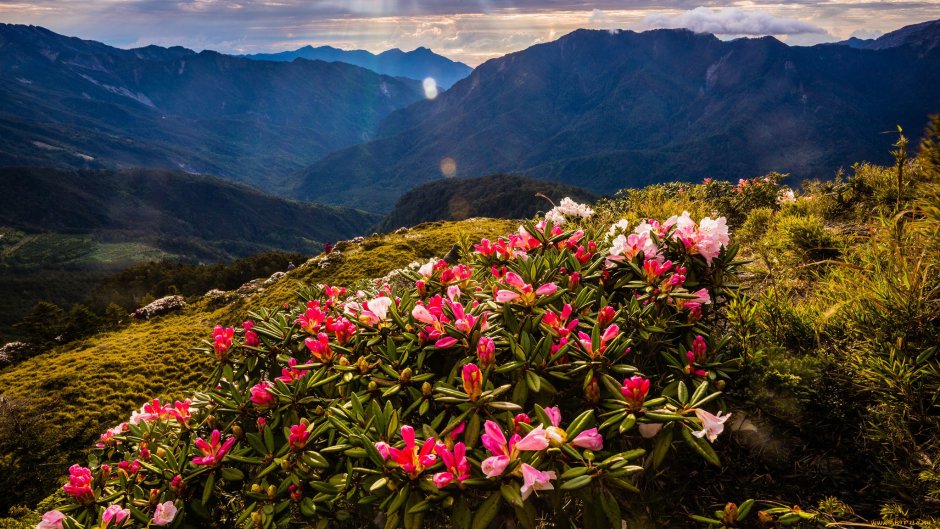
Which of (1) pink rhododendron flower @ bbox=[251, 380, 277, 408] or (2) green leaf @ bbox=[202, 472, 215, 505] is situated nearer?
(2) green leaf @ bbox=[202, 472, 215, 505]

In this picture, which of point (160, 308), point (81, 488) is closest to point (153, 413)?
point (81, 488)

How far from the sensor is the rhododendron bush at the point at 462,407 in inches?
73.4

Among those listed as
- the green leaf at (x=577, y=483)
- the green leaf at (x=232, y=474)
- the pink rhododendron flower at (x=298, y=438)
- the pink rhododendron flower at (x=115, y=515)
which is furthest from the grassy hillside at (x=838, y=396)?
the pink rhododendron flower at (x=115, y=515)

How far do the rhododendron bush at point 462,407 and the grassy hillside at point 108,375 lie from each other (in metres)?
1.53

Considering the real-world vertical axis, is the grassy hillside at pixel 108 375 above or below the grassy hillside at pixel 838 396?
below

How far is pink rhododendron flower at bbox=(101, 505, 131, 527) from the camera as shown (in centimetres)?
234

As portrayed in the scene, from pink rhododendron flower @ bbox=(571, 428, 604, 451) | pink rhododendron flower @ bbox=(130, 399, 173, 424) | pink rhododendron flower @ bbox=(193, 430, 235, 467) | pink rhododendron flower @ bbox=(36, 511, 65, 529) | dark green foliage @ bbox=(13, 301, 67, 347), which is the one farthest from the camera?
dark green foliage @ bbox=(13, 301, 67, 347)

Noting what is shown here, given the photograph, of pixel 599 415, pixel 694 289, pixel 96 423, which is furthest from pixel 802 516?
pixel 96 423

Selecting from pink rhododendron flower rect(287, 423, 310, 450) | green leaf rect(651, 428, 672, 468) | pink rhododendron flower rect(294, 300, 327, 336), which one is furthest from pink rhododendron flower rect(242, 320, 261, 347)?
green leaf rect(651, 428, 672, 468)

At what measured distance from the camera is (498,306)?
8.66 feet

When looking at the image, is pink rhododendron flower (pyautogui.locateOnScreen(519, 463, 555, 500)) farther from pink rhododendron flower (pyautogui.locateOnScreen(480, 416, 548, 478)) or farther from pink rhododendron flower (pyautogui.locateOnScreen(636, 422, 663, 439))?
pink rhododendron flower (pyautogui.locateOnScreen(636, 422, 663, 439))

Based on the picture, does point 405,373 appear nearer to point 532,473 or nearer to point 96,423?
point 532,473

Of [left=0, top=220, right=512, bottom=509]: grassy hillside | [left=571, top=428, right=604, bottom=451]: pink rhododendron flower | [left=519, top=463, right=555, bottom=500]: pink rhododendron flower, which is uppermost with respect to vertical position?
[left=571, top=428, right=604, bottom=451]: pink rhododendron flower

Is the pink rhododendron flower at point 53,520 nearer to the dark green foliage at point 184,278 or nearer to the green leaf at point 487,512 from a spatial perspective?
the green leaf at point 487,512
